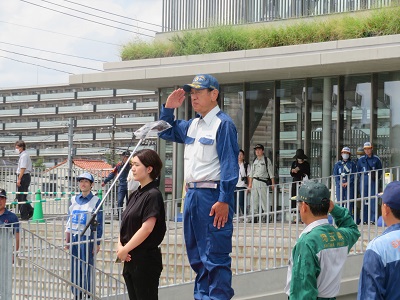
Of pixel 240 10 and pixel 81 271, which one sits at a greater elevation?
pixel 240 10

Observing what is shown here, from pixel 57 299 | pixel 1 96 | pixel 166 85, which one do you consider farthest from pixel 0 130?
pixel 57 299

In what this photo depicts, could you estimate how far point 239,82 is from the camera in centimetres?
1945

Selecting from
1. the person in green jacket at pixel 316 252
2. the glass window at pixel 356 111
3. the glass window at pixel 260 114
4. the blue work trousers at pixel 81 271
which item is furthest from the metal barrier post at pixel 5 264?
the glass window at pixel 260 114

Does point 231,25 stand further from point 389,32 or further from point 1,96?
point 1,96

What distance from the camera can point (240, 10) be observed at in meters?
19.5

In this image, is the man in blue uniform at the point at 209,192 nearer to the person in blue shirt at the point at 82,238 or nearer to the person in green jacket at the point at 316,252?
the person in green jacket at the point at 316,252

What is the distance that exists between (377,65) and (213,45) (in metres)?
3.44

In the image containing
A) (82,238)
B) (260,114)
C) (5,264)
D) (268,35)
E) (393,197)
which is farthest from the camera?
(260,114)

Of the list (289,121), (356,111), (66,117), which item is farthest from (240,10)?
(66,117)

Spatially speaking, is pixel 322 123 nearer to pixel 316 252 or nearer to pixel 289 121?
pixel 289 121

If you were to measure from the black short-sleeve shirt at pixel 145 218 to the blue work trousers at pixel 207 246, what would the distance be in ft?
0.76

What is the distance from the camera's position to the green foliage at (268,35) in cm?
1656

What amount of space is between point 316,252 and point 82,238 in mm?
5726

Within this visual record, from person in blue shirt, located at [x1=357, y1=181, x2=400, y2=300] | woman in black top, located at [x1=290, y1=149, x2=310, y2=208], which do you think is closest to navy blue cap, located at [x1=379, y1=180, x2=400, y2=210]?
person in blue shirt, located at [x1=357, y1=181, x2=400, y2=300]
